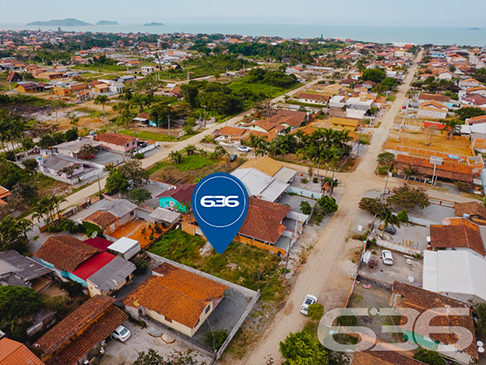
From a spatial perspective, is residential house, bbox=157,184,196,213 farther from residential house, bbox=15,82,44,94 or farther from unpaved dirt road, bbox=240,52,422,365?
residential house, bbox=15,82,44,94

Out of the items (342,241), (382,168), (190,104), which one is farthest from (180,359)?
(190,104)

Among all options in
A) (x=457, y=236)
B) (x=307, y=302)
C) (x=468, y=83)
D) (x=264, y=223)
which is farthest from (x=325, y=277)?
(x=468, y=83)

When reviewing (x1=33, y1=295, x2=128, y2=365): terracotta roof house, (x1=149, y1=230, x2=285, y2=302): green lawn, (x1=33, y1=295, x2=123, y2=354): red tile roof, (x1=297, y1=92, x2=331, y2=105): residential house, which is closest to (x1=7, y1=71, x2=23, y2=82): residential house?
(x1=297, y1=92, x2=331, y2=105): residential house

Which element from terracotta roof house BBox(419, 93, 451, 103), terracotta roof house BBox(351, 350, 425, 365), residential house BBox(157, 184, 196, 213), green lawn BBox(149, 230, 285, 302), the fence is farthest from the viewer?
terracotta roof house BBox(419, 93, 451, 103)

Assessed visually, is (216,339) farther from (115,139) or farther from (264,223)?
(115,139)

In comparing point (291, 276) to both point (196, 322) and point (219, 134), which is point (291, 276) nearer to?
point (196, 322)

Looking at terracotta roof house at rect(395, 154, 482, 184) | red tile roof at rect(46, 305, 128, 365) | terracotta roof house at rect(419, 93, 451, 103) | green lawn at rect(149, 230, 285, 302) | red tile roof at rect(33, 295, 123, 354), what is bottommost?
green lawn at rect(149, 230, 285, 302)
